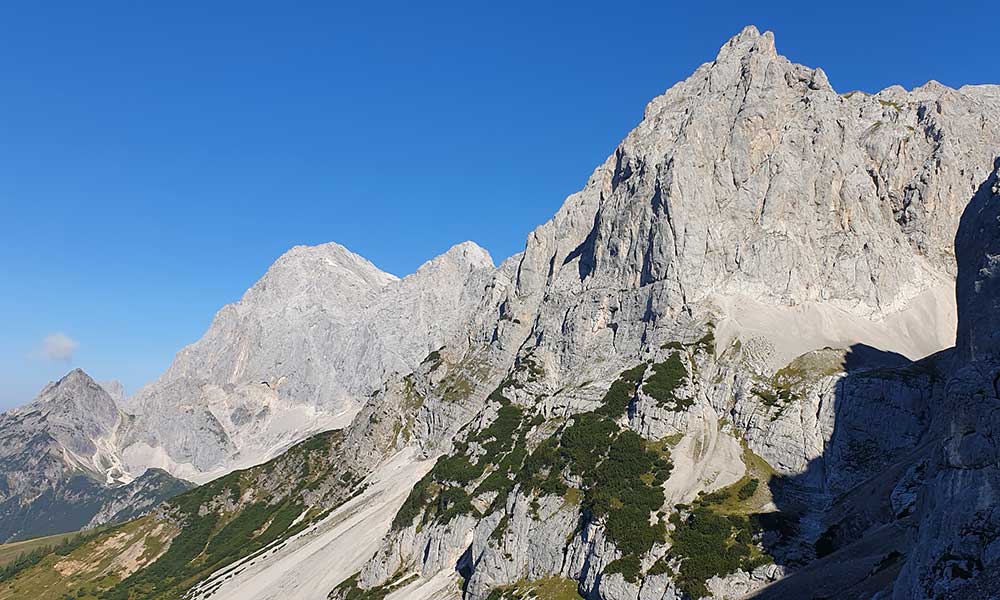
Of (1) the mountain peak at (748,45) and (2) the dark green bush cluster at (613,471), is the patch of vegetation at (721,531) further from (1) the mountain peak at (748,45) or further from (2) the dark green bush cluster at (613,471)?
(1) the mountain peak at (748,45)

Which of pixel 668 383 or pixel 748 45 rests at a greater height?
pixel 748 45

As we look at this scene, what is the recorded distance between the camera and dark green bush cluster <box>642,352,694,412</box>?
314 ft

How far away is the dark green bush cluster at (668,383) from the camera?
9581cm

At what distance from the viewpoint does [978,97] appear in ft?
466

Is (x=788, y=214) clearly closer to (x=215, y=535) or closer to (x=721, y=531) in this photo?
(x=721, y=531)

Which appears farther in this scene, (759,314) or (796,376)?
(759,314)

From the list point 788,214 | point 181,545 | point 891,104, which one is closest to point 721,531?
point 788,214

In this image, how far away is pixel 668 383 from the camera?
99500mm

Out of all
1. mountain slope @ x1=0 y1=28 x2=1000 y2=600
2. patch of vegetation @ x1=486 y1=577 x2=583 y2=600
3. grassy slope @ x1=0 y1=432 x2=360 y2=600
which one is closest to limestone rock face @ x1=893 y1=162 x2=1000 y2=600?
mountain slope @ x1=0 y1=28 x2=1000 y2=600

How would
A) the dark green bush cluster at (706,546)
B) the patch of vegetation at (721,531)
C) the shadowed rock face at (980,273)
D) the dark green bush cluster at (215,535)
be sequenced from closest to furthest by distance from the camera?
1. the shadowed rock face at (980,273)
2. the dark green bush cluster at (706,546)
3. the patch of vegetation at (721,531)
4. the dark green bush cluster at (215,535)

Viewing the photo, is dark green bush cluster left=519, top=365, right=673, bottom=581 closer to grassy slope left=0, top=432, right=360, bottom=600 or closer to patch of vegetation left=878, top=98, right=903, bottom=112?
grassy slope left=0, top=432, right=360, bottom=600

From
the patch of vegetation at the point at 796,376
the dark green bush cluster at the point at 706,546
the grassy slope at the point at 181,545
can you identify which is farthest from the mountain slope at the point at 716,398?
the grassy slope at the point at 181,545

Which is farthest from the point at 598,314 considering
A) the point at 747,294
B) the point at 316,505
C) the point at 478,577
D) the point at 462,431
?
the point at 316,505

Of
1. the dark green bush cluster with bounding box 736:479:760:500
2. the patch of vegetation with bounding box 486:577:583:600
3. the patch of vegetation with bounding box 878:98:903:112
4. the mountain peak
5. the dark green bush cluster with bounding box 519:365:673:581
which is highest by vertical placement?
the mountain peak
